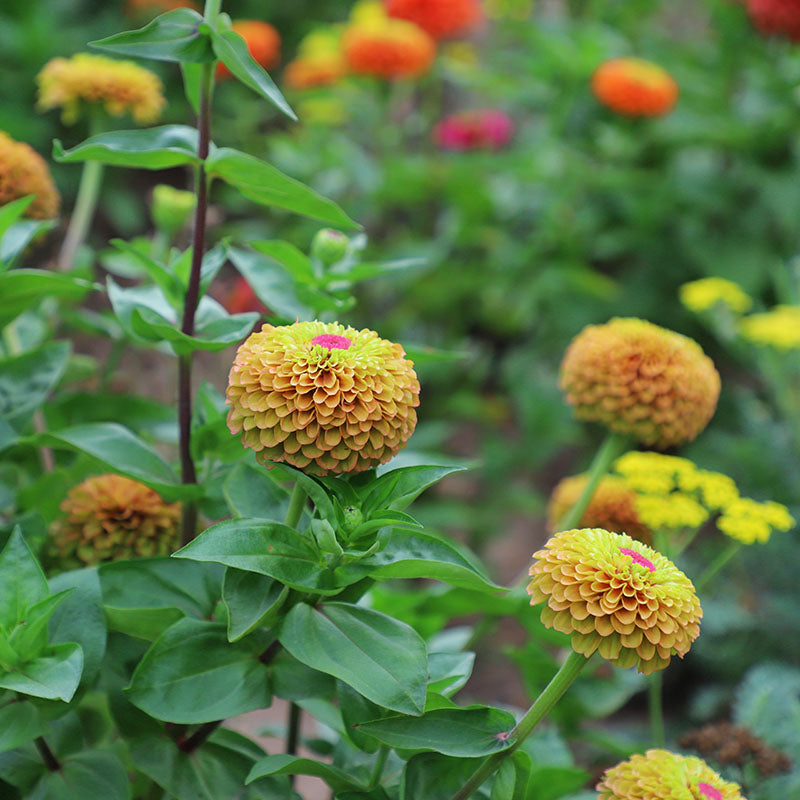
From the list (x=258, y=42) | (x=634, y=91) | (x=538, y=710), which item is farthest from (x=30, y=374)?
(x=258, y=42)

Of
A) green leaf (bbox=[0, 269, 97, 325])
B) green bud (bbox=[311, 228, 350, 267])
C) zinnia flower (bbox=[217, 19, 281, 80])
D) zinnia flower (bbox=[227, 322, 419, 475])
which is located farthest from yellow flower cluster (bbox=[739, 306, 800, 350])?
zinnia flower (bbox=[217, 19, 281, 80])

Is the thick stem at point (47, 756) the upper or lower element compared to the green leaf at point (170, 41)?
lower

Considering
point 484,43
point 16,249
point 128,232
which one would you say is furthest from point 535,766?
point 484,43

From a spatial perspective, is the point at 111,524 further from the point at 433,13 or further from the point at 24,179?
the point at 433,13

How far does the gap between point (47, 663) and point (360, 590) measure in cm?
22

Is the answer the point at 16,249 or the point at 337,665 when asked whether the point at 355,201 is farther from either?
the point at 337,665

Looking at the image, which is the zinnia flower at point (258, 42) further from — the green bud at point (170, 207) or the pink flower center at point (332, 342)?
the pink flower center at point (332, 342)

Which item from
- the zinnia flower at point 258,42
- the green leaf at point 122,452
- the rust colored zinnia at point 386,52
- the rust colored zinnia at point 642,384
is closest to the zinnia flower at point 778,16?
the rust colored zinnia at point 386,52

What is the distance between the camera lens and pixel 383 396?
56 cm

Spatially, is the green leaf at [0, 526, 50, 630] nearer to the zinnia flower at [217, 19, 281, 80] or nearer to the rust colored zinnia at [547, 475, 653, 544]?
the rust colored zinnia at [547, 475, 653, 544]

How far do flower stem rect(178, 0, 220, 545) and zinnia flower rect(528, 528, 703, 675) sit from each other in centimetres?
32

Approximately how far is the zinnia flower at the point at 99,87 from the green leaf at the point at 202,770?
0.71m

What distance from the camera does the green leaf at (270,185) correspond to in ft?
2.13

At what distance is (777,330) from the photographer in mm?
1231
